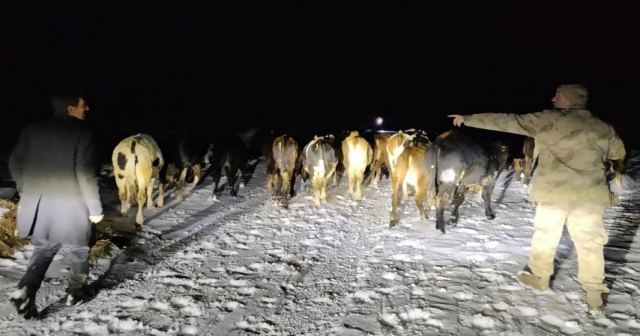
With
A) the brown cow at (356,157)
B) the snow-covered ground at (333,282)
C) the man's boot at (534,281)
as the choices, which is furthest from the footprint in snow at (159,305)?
the brown cow at (356,157)

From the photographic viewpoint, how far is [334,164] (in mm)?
9891

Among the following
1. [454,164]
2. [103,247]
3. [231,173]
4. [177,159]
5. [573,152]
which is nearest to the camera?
[573,152]

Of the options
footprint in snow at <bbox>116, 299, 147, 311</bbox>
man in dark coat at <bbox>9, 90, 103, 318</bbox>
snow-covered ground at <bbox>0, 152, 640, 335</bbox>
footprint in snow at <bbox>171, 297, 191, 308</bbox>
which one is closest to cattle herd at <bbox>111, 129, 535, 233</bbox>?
snow-covered ground at <bbox>0, 152, 640, 335</bbox>

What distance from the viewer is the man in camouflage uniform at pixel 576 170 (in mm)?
4449

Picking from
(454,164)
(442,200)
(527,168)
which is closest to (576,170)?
(454,164)

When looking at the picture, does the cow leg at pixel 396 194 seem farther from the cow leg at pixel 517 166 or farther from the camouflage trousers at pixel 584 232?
the cow leg at pixel 517 166

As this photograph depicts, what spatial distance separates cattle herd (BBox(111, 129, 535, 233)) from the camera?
7.82 m

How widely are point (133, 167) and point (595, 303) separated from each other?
7220 millimetres

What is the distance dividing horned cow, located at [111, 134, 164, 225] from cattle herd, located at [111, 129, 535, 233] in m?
0.02

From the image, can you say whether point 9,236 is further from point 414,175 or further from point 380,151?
point 380,151

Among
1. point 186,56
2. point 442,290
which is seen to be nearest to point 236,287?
point 442,290

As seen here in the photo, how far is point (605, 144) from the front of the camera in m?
4.43

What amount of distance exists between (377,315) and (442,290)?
967 mm

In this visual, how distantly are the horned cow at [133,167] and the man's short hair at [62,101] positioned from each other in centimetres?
385
